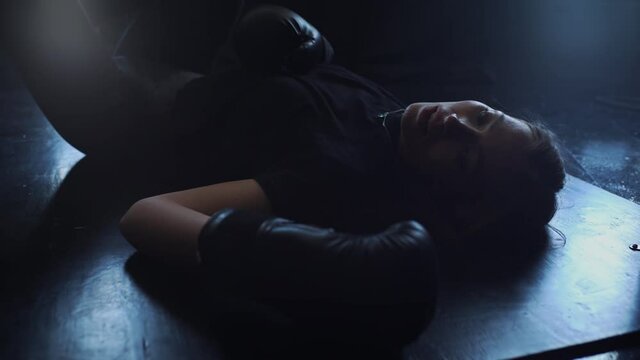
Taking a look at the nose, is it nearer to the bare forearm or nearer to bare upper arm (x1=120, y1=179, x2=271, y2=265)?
bare upper arm (x1=120, y1=179, x2=271, y2=265)

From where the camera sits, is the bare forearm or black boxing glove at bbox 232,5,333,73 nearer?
the bare forearm

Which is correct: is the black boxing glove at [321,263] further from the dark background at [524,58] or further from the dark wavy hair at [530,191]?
the dark background at [524,58]

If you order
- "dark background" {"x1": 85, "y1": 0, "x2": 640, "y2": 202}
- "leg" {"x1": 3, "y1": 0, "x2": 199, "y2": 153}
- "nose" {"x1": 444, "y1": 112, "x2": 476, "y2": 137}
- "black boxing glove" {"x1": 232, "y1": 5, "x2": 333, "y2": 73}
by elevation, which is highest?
"black boxing glove" {"x1": 232, "y1": 5, "x2": 333, "y2": 73}

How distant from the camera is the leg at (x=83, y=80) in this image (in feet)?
3.96

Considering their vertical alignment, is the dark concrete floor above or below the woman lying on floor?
below

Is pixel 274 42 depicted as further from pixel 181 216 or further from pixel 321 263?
pixel 321 263

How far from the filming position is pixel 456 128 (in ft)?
3.28

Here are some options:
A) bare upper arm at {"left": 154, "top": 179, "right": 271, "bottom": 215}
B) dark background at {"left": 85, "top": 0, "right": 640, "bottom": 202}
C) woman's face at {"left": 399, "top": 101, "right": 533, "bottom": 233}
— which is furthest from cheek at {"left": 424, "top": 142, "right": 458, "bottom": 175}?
dark background at {"left": 85, "top": 0, "right": 640, "bottom": 202}

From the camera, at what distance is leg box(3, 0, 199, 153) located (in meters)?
1.21

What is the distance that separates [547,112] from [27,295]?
2.08m

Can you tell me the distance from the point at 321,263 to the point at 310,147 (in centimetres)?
33

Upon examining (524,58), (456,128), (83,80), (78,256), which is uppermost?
(456,128)

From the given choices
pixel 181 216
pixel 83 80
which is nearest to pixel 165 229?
pixel 181 216

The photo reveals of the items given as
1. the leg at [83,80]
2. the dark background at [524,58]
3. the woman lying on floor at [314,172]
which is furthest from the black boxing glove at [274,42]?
the dark background at [524,58]
